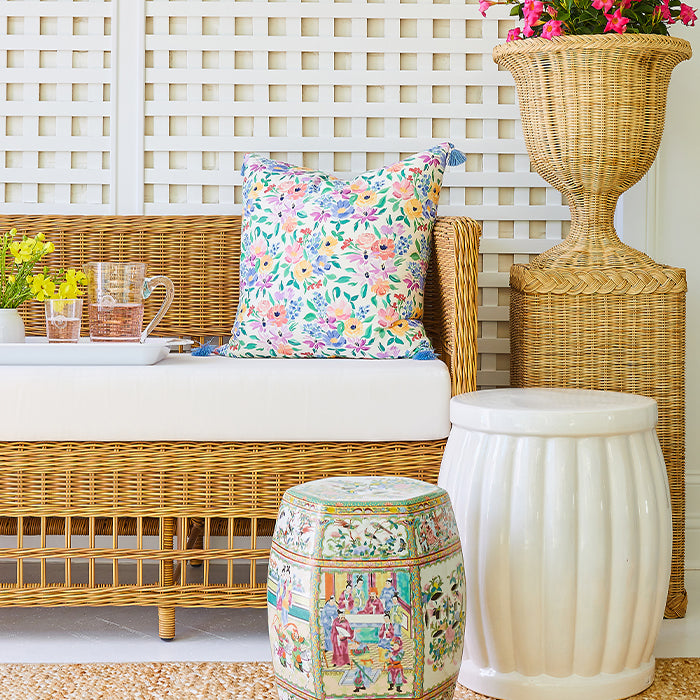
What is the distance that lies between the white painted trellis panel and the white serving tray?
0.80 metres

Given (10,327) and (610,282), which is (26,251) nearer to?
(10,327)

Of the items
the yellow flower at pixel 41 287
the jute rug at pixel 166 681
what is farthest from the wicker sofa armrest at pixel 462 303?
the yellow flower at pixel 41 287

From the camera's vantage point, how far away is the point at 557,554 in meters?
1.32

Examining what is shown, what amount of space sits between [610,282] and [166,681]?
1118 millimetres

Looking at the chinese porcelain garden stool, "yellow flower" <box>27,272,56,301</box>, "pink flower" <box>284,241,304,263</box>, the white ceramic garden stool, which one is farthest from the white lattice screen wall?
the chinese porcelain garden stool

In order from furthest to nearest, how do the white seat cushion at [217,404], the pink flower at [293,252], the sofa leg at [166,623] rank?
the pink flower at [293,252] < the sofa leg at [166,623] < the white seat cushion at [217,404]

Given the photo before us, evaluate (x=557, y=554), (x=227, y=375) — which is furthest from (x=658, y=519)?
(x=227, y=375)

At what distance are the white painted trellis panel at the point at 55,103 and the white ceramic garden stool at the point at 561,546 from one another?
140cm

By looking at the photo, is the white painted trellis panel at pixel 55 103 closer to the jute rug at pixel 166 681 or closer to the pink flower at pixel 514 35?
the pink flower at pixel 514 35

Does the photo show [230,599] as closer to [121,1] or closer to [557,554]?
[557,554]

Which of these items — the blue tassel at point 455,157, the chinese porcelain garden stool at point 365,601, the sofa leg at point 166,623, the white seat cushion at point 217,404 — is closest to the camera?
the chinese porcelain garden stool at point 365,601

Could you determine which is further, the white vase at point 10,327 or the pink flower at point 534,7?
the pink flower at point 534,7

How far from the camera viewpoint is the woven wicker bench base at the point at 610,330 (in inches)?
69.9

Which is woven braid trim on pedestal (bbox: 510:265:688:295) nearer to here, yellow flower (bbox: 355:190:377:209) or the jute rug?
yellow flower (bbox: 355:190:377:209)
